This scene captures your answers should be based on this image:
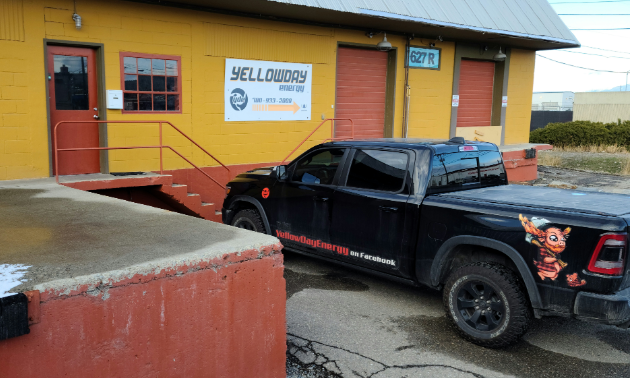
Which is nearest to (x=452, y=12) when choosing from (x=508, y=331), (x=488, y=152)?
(x=488, y=152)

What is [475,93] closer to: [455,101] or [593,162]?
[455,101]

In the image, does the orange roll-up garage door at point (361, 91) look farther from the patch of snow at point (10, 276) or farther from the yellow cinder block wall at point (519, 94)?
the patch of snow at point (10, 276)

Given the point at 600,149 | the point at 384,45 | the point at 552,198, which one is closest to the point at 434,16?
the point at 384,45

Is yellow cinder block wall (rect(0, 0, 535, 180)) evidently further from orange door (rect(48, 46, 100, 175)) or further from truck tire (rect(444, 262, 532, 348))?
truck tire (rect(444, 262, 532, 348))

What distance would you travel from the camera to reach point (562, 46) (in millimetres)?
16391

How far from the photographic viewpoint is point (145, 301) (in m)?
3.19

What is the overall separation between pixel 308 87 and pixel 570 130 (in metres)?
19.4

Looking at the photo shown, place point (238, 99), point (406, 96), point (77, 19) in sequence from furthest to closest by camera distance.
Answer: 1. point (406, 96)
2. point (238, 99)
3. point (77, 19)

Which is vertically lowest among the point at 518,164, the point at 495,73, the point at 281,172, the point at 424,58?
the point at 518,164

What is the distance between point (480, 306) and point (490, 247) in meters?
0.56

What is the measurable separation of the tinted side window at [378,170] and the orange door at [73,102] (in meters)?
5.73

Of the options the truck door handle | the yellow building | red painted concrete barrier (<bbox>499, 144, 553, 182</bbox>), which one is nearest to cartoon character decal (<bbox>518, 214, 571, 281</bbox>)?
the truck door handle

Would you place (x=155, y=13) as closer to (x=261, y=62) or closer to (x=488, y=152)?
(x=261, y=62)

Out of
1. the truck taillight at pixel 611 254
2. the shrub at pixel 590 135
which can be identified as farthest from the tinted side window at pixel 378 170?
the shrub at pixel 590 135
